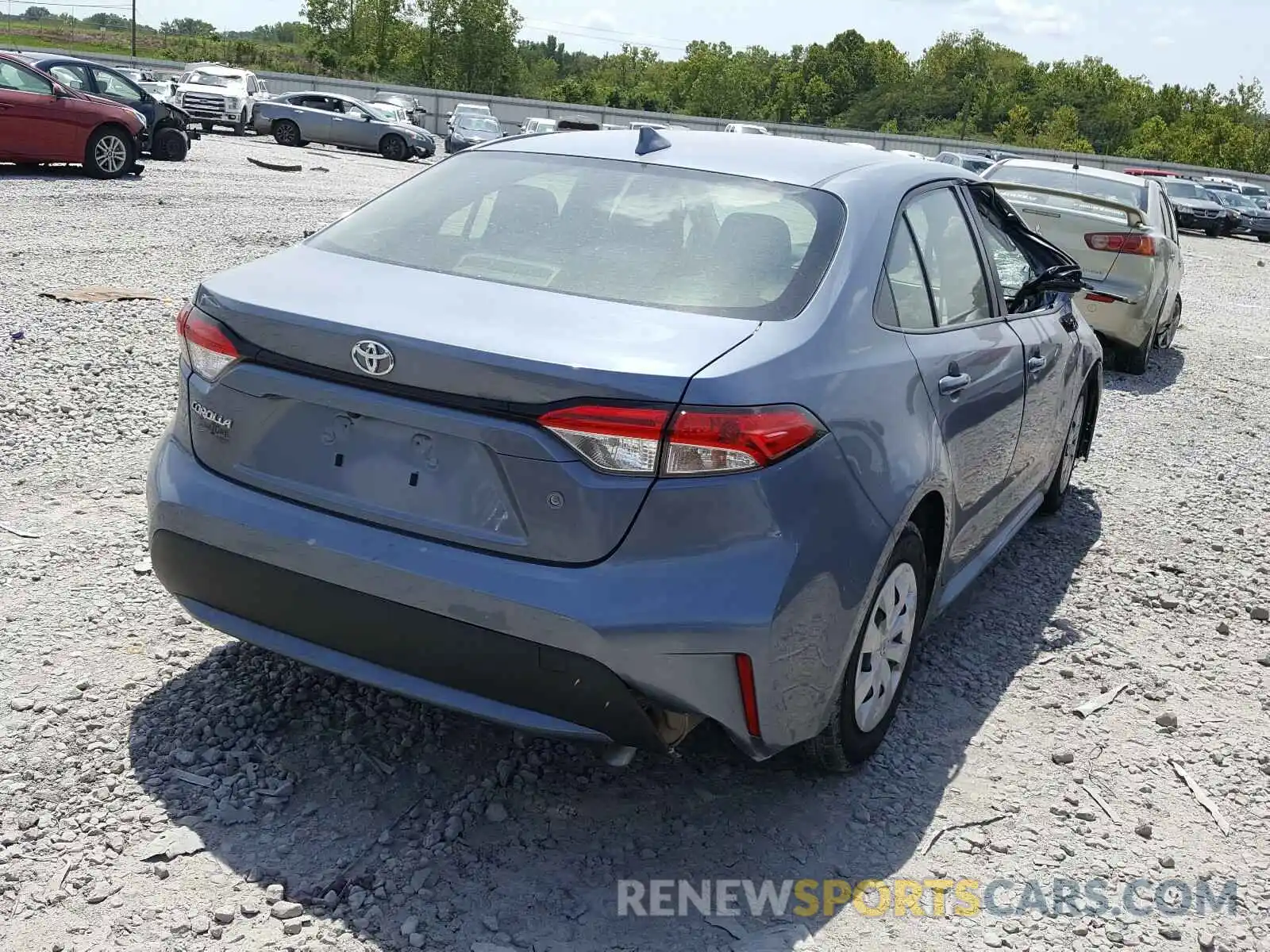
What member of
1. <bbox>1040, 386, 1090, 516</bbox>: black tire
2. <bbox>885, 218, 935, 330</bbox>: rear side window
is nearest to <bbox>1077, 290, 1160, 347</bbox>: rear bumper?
<bbox>1040, 386, 1090, 516</bbox>: black tire

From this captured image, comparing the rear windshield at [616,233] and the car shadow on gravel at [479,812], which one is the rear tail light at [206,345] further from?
the car shadow on gravel at [479,812]

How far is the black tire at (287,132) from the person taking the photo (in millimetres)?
35750

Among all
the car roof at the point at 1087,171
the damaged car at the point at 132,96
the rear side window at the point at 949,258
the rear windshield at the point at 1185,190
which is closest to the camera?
the rear side window at the point at 949,258

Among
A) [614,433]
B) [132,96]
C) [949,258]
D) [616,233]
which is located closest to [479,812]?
[614,433]

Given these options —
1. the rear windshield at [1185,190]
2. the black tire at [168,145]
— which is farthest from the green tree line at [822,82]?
the black tire at [168,145]

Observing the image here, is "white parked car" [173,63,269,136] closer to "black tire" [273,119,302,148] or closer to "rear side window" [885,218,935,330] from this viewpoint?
"black tire" [273,119,302,148]

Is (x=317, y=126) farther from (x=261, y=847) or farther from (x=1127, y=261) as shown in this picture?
(x=261, y=847)

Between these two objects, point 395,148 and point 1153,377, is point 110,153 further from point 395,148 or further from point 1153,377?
point 395,148

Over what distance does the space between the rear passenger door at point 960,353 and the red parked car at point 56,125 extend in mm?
15019

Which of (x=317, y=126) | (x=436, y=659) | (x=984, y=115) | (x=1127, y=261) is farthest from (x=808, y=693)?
(x=984, y=115)

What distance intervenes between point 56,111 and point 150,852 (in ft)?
52.1

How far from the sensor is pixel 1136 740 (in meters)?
4.09

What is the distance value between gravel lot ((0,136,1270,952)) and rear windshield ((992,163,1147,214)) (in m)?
6.17

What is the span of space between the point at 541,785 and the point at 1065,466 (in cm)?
366
